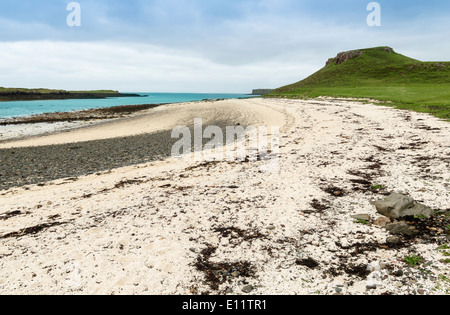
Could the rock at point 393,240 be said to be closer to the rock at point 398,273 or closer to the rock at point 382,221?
the rock at point 382,221

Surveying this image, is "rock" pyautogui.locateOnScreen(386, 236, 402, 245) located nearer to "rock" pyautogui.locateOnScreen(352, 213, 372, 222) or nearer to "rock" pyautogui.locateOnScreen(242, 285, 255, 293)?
"rock" pyautogui.locateOnScreen(352, 213, 372, 222)

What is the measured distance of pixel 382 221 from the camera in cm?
643

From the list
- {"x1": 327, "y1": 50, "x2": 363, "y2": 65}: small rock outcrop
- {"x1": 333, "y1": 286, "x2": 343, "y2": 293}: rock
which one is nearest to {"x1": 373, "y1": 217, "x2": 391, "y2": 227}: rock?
{"x1": 333, "y1": 286, "x2": 343, "y2": 293}: rock

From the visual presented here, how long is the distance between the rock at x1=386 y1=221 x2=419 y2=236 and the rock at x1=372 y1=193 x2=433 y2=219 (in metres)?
0.53

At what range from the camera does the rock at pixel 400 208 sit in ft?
21.2

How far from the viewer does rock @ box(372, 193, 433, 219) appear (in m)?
6.46

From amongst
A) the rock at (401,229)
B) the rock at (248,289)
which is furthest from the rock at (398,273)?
the rock at (248,289)

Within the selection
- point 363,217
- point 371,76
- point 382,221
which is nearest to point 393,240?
point 382,221

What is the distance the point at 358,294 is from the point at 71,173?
14.9 m

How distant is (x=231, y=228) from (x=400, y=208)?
4518 mm

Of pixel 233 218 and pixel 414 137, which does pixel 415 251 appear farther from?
pixel 414 137

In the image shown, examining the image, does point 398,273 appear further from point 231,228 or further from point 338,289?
point 231,228

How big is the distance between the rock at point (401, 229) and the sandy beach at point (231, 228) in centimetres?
13

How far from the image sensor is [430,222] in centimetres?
614
